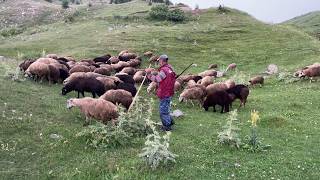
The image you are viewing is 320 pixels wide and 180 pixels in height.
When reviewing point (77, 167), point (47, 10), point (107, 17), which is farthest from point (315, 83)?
point (47, 10)

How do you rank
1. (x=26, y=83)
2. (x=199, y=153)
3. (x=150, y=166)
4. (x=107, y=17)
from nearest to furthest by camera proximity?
(x=150, y=166) → (x=199, y=153) → (x=26, y=83) → (x=107, y=17)

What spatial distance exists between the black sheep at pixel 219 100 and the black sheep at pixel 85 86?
15.3 feet

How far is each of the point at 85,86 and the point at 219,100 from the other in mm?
5922

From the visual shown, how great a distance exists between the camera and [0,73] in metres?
24.8

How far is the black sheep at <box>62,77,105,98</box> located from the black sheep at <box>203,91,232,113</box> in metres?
4.65

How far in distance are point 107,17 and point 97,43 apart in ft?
46.7

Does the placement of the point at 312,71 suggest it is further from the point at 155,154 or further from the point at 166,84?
the point at 155,154

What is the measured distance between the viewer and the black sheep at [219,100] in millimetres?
21188

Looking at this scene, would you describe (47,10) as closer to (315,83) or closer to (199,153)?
(315,83)

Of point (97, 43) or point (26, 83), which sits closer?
point (26, 83)

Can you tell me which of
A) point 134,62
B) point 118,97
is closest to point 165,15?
point 134,62

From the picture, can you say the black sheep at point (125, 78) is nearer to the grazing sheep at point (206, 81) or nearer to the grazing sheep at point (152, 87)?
the grazing sheep at point (152, 87)

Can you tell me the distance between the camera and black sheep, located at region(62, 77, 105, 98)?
21.7 meters

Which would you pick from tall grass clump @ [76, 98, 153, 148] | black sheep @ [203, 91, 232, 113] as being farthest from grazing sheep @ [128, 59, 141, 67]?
tall grass clump @ [76, 98, 153, 148]
